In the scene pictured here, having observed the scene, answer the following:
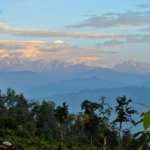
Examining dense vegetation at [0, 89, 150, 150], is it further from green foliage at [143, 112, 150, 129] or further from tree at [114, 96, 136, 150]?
green foliage at [143, 112, 150, 129]

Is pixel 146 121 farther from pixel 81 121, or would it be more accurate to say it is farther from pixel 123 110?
pixel 81 121

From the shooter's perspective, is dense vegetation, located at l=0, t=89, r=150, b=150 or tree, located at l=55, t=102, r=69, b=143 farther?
tree, located at l=55, t=102, r=69, b=143

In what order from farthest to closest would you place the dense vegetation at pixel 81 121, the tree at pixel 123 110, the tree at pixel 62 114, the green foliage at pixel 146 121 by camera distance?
the tree at pixel 62 114 < the tree at pixel 123 110 < the dense vegetation at pixel 81 121 < the green foliage at pixel 146 121

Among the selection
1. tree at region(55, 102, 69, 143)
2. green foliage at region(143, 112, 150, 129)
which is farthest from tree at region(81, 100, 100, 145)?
green foliage at region(143, 112, 150, 129)

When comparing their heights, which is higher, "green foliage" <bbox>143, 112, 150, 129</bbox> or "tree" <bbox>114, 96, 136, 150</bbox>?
"green foliage" <bbox>143, 112, 150, 129</bbox>

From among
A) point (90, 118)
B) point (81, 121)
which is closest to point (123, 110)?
point (90, 118)

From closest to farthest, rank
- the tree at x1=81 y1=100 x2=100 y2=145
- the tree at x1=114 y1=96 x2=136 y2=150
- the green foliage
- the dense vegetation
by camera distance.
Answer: the green foliage, the dense vegetation, the tree at x1=114 y1=96 x2=136 y2=150, the tree at x1=81 y1=100 x2=100 y2=145

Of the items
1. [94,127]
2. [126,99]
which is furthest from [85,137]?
[126,99]

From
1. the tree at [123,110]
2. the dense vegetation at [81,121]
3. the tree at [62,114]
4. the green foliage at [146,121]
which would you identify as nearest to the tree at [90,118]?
the dense vegetation at [81,121]

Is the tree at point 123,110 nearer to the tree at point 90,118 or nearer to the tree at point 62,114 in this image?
the tree at point 90,118

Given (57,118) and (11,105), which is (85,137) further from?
(11,105)

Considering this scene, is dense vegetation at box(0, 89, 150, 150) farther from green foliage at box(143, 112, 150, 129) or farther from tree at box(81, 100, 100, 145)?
green foliage at box(143, 112, 150, 129)

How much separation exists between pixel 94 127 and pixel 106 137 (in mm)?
2578

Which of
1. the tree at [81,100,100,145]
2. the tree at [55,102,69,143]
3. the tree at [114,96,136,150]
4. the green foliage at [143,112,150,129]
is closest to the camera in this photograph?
the green foliage at [143,112,150,129]
